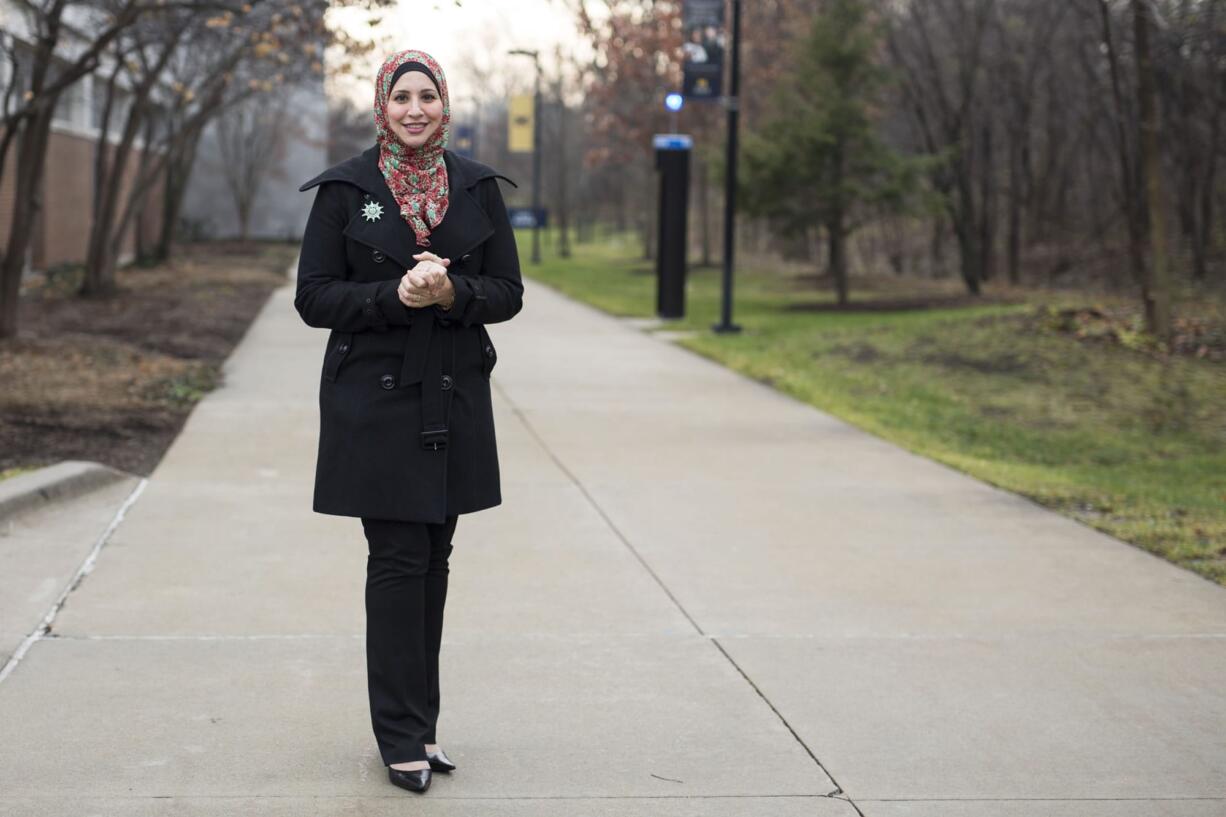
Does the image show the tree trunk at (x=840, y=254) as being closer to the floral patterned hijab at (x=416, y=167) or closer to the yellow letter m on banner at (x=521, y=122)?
the yellow letter m on banner at (x=521, y=122)

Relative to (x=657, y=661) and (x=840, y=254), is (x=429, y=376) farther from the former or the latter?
(x=840, y=254)

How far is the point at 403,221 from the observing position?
13.8 feet

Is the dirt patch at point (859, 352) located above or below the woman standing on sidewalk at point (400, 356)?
below

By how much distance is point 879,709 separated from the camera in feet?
16.8

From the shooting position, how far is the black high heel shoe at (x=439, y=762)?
438 centimetres

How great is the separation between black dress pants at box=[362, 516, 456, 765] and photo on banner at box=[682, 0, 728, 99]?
1782cm

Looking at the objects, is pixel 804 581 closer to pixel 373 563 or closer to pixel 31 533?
pixel 373 563

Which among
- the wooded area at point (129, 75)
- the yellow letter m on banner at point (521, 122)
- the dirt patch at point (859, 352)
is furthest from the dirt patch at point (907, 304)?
the yellow letter m on banner at point (521, 122)

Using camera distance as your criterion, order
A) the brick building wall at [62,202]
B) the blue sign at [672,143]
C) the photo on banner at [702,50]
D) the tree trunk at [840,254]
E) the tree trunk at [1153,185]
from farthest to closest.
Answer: the brick building wall at [62,202], the tree trunk at [840,254], the blue sign at [672,143], the photo on banner at [702,50], the tree trunk at [1153,185]

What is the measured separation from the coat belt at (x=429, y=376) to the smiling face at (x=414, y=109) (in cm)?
46

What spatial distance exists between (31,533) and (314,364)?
875 centimetres

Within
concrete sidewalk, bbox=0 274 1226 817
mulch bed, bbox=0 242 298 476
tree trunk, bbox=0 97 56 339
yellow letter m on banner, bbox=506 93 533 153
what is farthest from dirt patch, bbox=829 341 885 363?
yellow letter m on banner, bbox=506 93 533 153

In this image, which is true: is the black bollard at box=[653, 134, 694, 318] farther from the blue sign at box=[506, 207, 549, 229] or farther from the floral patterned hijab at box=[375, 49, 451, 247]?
the blue sign at box=[506, 207, 549, 229]

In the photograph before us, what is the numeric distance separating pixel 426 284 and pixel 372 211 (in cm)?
31
